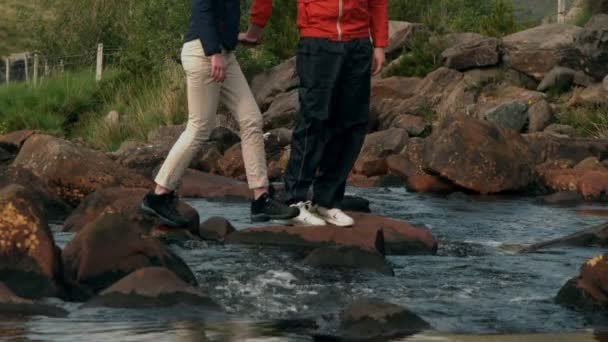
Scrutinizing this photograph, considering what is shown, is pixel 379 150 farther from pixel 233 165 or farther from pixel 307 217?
pixel 307 217

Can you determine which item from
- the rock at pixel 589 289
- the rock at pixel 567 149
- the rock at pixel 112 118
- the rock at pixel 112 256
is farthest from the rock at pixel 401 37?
the rock at pixel 589 289

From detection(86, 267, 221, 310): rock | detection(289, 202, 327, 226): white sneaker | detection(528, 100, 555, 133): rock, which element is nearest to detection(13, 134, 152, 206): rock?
detection(289, 202, 327, 226): white sneaker

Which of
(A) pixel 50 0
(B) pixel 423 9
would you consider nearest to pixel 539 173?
(B) pixel 423 9

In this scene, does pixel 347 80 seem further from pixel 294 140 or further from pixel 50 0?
pixel 50 0

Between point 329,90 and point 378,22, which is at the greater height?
point 378,22

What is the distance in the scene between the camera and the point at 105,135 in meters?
22.9

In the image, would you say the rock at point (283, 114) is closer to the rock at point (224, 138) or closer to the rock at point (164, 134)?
the rock at point (164, 134)

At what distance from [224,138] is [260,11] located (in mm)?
9646

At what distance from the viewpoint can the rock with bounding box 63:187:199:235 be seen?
9438mm

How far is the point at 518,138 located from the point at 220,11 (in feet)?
21.6

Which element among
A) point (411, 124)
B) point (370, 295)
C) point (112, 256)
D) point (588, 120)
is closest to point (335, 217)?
point (370, 295)

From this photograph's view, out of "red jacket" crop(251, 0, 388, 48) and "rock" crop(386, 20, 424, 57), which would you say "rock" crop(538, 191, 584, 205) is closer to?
"red jacket" crop(251, 0, 388, 48)

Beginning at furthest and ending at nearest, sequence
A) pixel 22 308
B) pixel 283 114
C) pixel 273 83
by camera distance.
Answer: pixel 273 83 < pixel 283 114 < pixel 22 308

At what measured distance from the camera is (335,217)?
30.1ft
